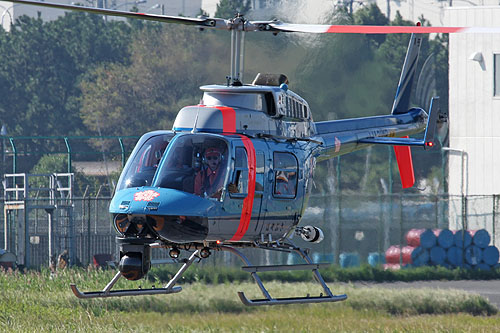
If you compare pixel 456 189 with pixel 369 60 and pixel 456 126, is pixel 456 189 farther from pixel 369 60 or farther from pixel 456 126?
pixel 369 60

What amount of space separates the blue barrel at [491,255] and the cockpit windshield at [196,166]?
15872 millimetres

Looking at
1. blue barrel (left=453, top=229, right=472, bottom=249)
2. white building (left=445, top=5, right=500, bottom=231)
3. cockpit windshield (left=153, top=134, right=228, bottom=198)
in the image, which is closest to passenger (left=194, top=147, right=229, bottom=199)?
cockpit windshield (left=153, top=134, right=228, bottom=198)

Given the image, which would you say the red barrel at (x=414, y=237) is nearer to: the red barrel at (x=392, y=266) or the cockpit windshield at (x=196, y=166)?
the red barrel at (x=392, y=266)

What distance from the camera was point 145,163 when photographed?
12.5 meters

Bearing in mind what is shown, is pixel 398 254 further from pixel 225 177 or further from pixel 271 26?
pixel 225 177

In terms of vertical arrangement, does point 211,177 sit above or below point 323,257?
above

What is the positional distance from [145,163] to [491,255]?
16430mm

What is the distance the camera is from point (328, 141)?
1566 cm

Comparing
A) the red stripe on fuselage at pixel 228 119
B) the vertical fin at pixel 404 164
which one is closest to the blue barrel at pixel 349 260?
the vertical fin at pixel 404 164

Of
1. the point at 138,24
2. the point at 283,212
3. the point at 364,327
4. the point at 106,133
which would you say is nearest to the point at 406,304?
the point at 364,327

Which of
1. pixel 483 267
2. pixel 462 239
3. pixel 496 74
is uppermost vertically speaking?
pixel 496 74

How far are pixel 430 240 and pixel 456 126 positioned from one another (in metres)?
8.70

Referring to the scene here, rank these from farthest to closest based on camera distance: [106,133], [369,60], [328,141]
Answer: [106,133], [369,60], [328,141]

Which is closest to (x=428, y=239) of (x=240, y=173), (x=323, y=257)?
(x=323, y=257)
